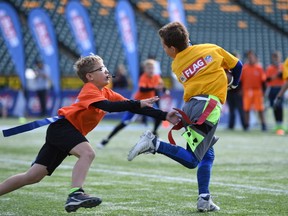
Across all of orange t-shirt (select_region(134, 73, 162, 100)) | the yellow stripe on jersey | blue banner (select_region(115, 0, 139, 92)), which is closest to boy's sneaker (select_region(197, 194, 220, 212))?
the yellow stripe on jersey

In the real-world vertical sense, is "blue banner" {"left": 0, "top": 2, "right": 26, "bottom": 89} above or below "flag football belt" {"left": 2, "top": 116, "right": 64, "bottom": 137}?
below

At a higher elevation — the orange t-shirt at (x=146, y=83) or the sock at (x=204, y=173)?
the sock at (x=204, y=173)

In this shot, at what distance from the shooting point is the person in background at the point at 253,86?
19938 mm

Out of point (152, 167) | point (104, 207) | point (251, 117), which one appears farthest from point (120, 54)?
point (104, 207)

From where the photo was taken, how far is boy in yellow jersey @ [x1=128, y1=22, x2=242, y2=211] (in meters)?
6.52

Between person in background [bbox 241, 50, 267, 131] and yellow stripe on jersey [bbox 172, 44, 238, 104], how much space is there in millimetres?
13228

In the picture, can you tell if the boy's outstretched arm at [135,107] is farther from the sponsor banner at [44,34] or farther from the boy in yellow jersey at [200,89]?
the sponsor banner at [44,34]

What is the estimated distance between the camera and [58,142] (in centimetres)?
639

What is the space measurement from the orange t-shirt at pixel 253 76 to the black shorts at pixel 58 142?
1389 centimetres

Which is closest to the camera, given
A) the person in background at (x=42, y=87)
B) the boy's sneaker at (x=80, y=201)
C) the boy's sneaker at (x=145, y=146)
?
the boy's sneaker at (x=80, y=201)

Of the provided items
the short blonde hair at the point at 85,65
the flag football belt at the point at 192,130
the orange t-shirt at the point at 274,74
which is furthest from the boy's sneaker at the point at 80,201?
the orange t-shirt at the point at 274,74

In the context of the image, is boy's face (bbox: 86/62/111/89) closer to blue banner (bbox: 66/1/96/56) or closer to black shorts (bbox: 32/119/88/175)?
black shorts (bbox: 32/119/88/175)

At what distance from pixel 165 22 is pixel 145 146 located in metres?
28.3

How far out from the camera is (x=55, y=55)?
25250 mm
